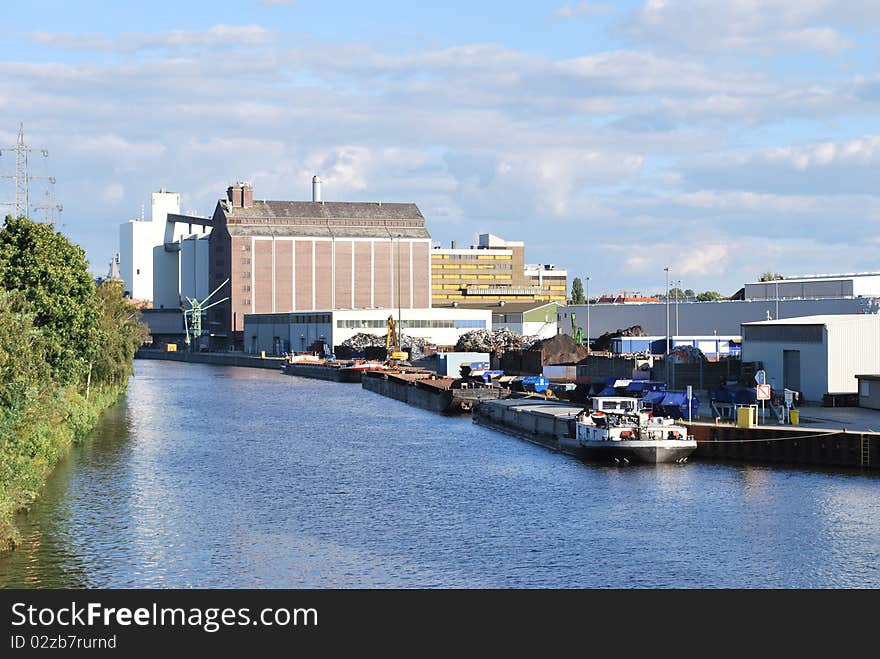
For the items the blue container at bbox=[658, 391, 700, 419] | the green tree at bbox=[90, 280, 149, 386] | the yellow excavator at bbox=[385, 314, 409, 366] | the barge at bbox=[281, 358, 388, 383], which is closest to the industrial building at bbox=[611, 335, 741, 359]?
the blue container at bbox=[658, 391, 700, 419]

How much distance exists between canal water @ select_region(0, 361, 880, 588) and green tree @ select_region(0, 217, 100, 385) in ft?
19.2

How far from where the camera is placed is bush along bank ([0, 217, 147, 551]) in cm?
4494

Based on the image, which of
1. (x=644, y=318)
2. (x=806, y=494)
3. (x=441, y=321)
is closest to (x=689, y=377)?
(x=806, y=494)

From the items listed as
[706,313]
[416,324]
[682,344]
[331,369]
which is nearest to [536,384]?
[682,344]

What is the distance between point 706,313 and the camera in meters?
154

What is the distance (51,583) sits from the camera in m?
36.9

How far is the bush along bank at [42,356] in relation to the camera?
44.9m

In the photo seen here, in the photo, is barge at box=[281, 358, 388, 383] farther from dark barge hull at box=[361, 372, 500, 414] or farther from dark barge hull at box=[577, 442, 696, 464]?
dark barge hull at box=[577, 442, 696, 464]

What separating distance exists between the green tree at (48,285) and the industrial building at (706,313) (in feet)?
232

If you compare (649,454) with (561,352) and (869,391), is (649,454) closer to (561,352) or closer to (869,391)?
(869,391)

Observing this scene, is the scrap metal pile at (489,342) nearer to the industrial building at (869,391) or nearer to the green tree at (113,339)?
the green tree at (113,339)

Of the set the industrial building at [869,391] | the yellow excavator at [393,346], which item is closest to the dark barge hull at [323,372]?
the yellow excavator at [393,346]

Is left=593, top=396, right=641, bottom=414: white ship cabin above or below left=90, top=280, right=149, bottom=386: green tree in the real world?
below

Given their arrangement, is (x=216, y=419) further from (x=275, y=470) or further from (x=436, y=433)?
(x=275, y=470)
